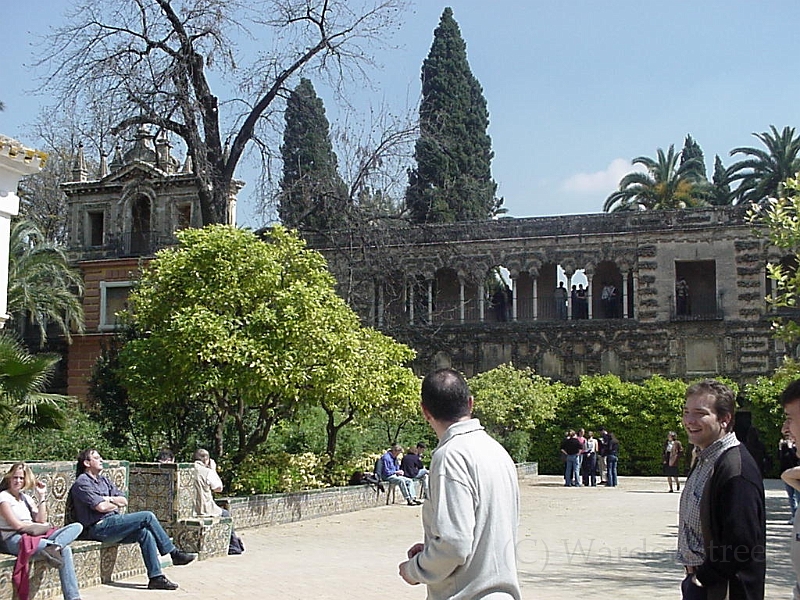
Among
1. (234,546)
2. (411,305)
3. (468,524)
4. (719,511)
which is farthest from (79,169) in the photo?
(468,524)

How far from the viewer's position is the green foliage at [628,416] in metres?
34.5

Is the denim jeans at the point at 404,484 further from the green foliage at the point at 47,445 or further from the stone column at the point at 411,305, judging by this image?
the stone column at the point at 411,305

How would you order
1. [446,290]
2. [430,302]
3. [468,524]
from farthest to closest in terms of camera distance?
[446,290] → [430,302] → [468,524]

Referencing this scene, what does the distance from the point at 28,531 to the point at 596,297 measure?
3528 cm

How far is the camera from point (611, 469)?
95.4 feet

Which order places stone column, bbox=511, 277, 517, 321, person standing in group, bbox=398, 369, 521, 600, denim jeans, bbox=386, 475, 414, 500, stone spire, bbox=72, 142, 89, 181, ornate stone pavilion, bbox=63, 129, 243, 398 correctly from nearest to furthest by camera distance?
person standing in group, bbox=398, 369, 521, 600
denim jeans, bbox=386, 475, 414, 500
ornate stone pavilion, bbox=63, 129, 243, 398
stone column, bbox=511, 277, 517, 321
stone spire, bbox=72, 142, 89, 181

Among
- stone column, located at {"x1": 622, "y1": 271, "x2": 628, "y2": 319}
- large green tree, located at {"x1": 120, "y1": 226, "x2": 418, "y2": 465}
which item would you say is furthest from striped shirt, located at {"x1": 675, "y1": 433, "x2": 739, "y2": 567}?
stone column, located at {"x1": 622, "y1": 271, "x2": 628, "y2": 319}

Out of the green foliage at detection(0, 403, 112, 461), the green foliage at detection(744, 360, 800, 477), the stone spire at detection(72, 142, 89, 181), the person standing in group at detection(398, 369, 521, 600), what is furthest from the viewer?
the stone spire at detection(72, 142, 89, 181)

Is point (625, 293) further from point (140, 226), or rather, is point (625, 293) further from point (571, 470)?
point (140, 226)

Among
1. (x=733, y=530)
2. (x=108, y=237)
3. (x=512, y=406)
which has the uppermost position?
(x=108, y=237)

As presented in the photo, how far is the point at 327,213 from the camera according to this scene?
24266 millimetres

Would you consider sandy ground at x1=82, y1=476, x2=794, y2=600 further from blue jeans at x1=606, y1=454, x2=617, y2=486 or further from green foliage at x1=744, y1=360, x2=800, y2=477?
green foliage at x1=744, y1=360, x2=800, y2=477

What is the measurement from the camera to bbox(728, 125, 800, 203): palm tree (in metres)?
41.9

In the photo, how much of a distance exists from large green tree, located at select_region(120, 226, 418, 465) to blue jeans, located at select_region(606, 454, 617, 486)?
1266 centimetres
